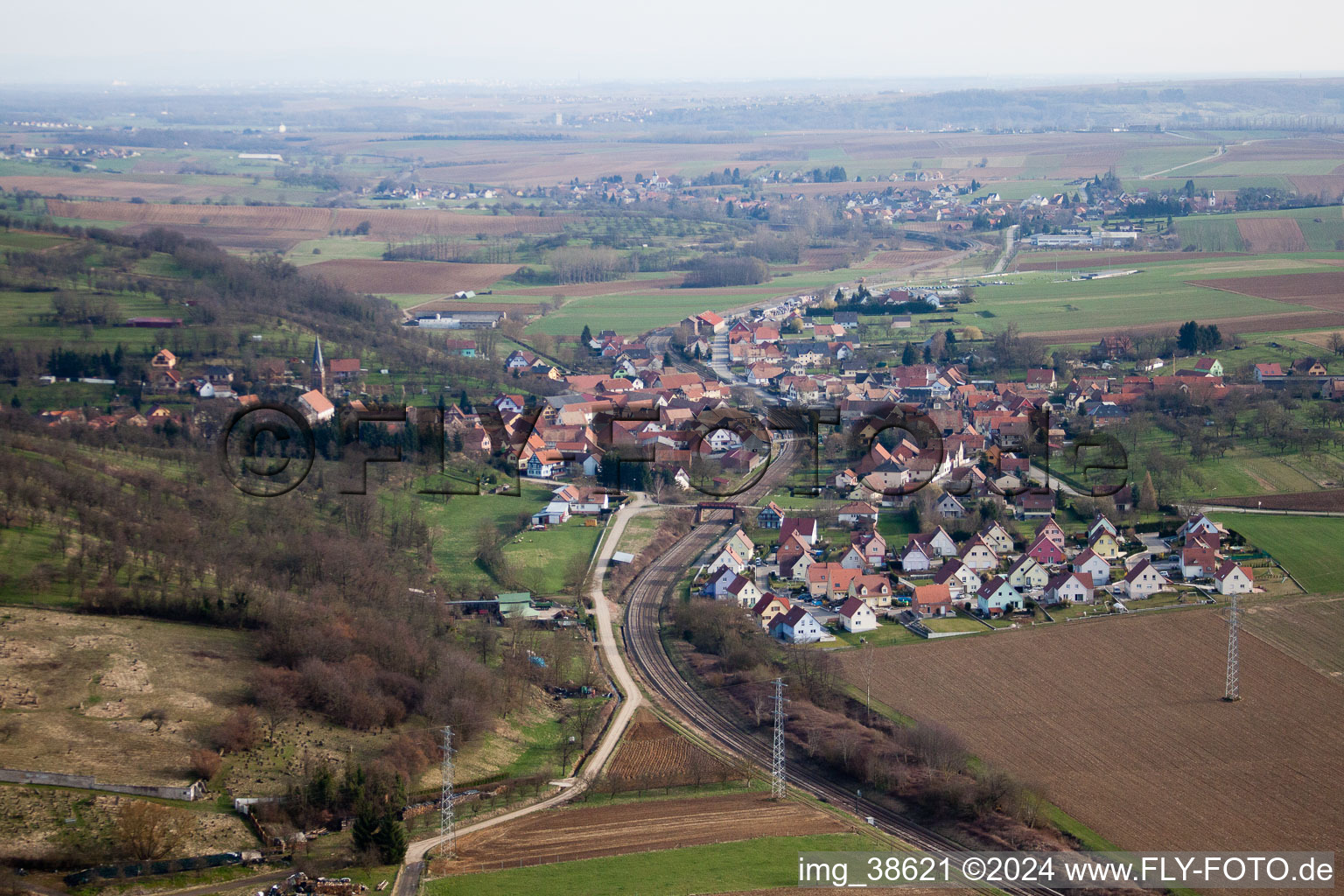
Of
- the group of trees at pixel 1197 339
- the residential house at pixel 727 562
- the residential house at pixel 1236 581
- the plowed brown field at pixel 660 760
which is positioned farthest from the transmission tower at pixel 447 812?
the group of trees at pixel 1197 339

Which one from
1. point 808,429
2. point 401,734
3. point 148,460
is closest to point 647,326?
point 808,429

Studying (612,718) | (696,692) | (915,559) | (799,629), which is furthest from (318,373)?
(612,718)

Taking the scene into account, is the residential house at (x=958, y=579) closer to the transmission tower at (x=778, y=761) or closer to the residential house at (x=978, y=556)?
the residential house at (x=978, y=556)

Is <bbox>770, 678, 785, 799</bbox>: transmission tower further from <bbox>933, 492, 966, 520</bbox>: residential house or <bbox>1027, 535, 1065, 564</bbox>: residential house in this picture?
<bbox>933, 492, 966, 520</bbox>: residential house

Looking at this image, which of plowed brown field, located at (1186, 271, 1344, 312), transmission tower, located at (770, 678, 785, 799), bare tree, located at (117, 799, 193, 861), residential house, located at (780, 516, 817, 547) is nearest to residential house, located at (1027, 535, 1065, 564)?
Answer: residential house, located at (780, 516, 817, 547)

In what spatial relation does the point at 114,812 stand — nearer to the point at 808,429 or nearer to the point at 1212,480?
the point at 808,429
